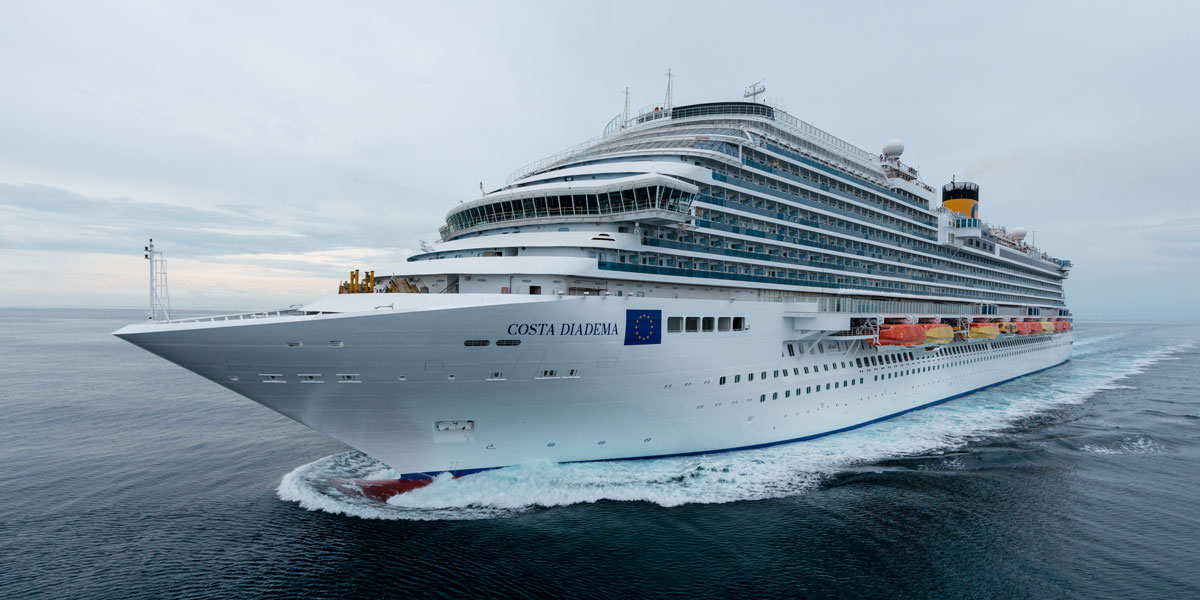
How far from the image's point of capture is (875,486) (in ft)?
59.2

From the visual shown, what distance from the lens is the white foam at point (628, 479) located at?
1531 cm

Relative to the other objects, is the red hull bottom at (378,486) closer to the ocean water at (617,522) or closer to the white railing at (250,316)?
A: the ocean water at (617,522)

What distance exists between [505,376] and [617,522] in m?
5.31

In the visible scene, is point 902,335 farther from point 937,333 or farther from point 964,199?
point 964,199

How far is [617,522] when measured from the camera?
47.8 ft

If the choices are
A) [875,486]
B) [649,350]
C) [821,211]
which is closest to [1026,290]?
[821,211]

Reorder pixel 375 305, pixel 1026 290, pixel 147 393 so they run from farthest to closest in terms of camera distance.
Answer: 1. pixel 1026 290
2. pixel 147 393
3. pixel 375 305

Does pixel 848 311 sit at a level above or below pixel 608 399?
above

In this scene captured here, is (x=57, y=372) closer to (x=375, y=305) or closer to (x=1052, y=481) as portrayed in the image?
(x=375, y=305)

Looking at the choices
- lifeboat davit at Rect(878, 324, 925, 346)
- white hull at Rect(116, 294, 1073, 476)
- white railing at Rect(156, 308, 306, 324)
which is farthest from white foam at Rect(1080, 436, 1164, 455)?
white railing at Rect(156, 308, 306, 324)

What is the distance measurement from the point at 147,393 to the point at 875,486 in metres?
44.7

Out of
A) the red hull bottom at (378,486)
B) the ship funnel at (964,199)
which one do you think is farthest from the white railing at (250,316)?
the ship funnel at (964,199)

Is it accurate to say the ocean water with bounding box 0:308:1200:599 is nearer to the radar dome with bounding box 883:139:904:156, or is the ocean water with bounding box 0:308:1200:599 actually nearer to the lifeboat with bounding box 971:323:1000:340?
the lifeboat with bounding box 971:323:1000:340

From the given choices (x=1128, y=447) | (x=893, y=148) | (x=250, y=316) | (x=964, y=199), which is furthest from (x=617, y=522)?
(x=964, y=199)
